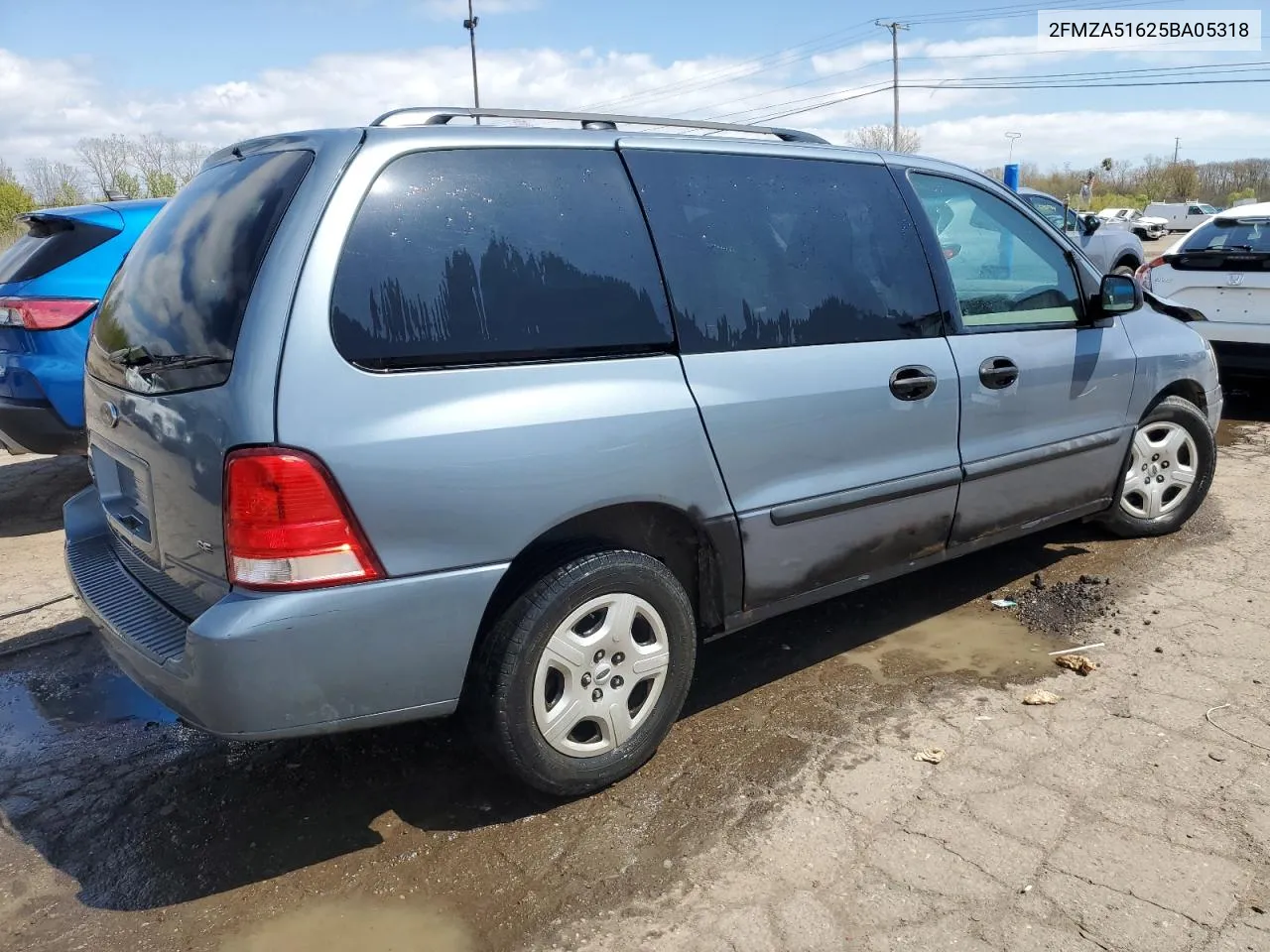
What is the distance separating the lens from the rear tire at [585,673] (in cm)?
260

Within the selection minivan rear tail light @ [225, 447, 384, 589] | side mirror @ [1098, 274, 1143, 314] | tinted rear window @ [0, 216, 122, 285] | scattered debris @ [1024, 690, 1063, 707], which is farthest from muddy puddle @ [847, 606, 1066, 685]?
tinted rear window @ [0, 216, 122, 285]

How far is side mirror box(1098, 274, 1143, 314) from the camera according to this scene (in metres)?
4.11

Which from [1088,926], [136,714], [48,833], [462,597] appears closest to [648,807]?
[462,597]

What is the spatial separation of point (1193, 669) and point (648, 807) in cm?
218

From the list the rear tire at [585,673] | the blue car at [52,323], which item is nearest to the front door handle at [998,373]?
the rear tire at [585,673]

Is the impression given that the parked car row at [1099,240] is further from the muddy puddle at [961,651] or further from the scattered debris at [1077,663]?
the scattered debris at [1077,663]

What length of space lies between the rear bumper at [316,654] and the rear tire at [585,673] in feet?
0.42

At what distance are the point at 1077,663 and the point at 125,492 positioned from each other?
132 inches

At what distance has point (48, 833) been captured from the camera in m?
2.82

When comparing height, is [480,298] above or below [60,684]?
above

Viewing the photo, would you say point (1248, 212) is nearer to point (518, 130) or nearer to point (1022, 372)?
point (1022, 372)

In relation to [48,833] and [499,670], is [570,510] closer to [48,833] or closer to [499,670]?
[499,670]

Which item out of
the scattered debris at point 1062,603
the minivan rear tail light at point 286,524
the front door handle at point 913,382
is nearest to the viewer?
the minivan rear tail light at point 286,524

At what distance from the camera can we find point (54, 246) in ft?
18.2
